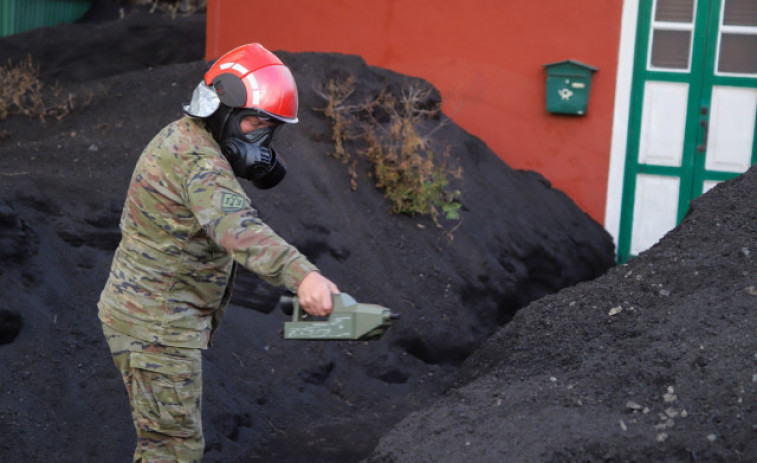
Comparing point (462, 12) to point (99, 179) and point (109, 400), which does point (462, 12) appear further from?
point (109, 400)

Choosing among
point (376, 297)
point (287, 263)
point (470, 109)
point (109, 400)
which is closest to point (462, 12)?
point (470, 109)

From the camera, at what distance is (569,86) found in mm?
10648

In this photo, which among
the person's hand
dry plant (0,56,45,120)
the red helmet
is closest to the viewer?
the person's hand

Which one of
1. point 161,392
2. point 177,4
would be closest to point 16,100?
point 161,392

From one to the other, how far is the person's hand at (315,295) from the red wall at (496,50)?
7665 millimetres

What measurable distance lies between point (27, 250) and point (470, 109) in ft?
18.9

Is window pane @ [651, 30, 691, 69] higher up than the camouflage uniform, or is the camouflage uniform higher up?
window pane @ [651, 30, 691, 69]

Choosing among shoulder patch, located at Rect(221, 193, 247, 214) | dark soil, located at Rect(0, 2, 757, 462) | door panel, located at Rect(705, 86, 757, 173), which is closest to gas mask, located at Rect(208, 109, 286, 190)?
shoulder patch, located at Rect(221, 193, 247, 214)

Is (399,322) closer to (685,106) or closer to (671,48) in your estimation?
(685,106)

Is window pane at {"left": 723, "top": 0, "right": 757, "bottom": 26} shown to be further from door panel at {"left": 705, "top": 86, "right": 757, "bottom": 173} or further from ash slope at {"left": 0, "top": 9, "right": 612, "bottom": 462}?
ash slope at {"left": 0, "top": 9, "right": 612, "bottom": 462}

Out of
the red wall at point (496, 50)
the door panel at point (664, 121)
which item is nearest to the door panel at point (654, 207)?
the door panel at point (664, 121)

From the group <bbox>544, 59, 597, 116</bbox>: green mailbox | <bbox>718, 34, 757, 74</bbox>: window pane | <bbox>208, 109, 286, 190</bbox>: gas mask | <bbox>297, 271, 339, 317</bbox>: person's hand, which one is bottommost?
<bbox>297, 271, 339, 317</bbox>: person's hand

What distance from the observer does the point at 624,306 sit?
5.72m

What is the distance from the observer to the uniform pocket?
167 inches
